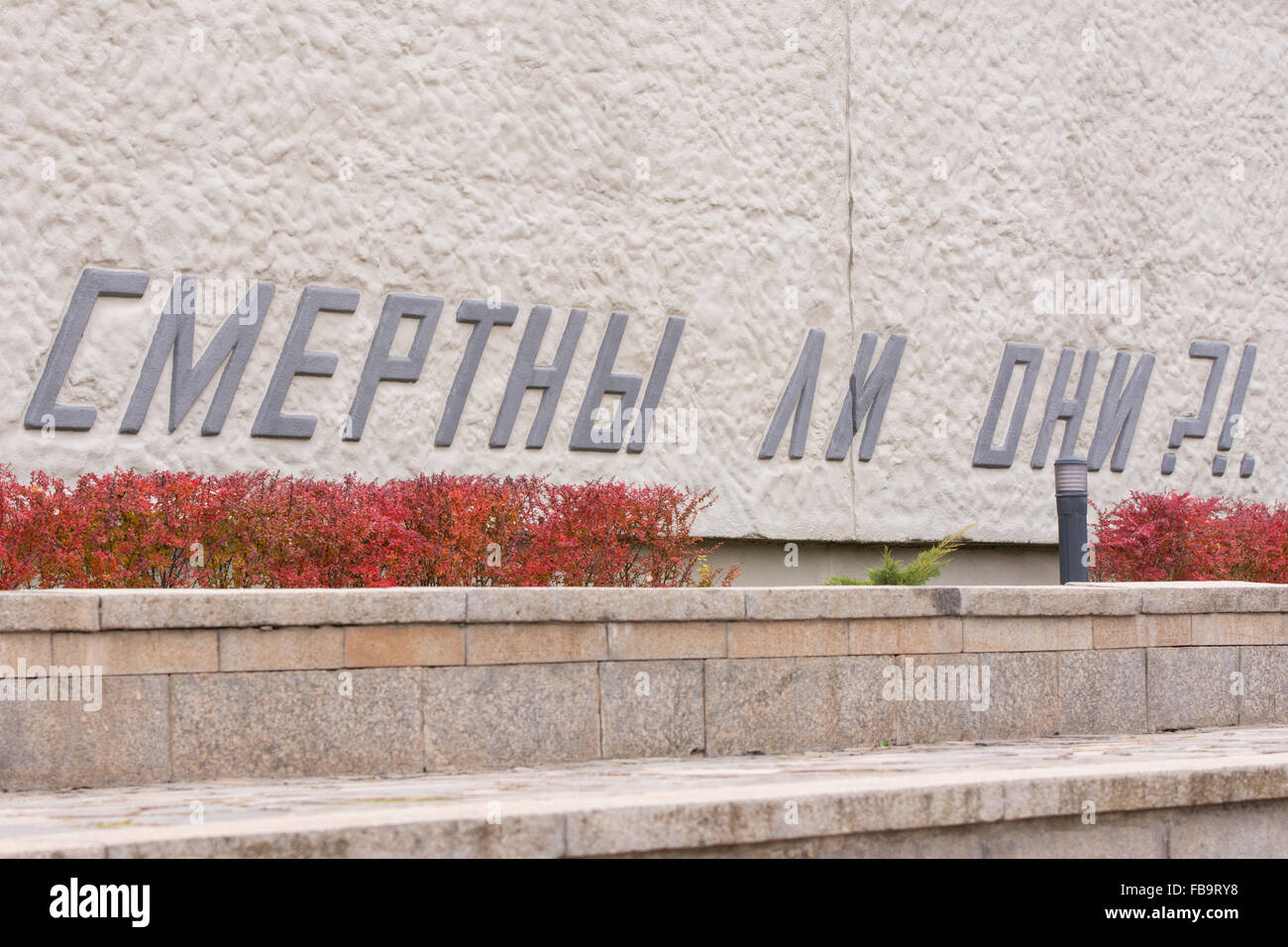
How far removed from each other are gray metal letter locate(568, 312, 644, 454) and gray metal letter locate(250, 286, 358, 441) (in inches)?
77.2

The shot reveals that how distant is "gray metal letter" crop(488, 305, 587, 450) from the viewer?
11180 millimetres

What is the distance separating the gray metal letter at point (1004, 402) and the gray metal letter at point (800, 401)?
1822mm

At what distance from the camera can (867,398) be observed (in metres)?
12.7

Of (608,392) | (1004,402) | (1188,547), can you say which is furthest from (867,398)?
(1188,547)

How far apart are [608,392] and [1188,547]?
4.81 meters

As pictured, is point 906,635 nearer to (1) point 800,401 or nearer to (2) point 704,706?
(2) point 704,706

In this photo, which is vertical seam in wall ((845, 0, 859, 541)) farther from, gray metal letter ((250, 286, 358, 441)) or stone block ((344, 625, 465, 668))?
stone block ((344, 625, 465, 668))

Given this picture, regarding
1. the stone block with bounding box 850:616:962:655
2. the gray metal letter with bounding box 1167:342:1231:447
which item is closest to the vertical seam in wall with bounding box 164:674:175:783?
the stone block with bounding box 850:616:962:655

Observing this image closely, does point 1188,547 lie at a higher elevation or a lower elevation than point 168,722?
higher

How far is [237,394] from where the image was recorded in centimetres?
1032

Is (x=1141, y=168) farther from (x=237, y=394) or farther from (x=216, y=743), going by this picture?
(x=216, y=743)

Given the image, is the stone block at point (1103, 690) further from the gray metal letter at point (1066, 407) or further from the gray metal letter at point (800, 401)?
the gray metal letter at point (1066, 407)

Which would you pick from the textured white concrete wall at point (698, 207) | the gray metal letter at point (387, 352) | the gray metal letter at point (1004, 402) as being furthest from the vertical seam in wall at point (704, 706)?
the gray metal letter at point (1004, 402)

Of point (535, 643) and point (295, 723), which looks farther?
point (535, 643)
